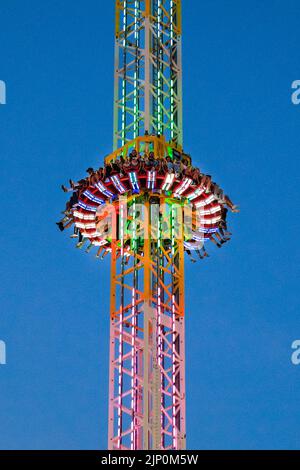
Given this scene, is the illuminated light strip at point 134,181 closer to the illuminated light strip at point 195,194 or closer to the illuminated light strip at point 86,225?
the illuminated light strip at point 195,194

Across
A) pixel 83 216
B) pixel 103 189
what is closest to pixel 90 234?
pixel 83 216

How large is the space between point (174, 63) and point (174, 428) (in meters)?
20.9

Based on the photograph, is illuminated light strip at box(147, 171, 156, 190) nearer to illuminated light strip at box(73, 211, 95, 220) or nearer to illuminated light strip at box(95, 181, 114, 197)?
illuminated light strip at box(95, 181, 114, 197)

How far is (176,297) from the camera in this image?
6706 centimetres

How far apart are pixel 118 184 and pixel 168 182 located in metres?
2.59

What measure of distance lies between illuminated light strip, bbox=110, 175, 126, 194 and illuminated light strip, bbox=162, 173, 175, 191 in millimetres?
2128

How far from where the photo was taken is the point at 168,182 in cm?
6538

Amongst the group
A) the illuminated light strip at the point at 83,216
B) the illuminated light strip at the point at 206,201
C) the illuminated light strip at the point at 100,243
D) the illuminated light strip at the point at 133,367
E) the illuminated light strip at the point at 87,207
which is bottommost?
the illuminated light strip at the point at 133,367

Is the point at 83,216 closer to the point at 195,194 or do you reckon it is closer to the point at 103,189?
the point at 103,189

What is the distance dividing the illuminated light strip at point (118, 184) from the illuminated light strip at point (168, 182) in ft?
6.98

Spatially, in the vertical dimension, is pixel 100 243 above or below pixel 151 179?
below

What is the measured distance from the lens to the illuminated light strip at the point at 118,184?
6519 centimetres
